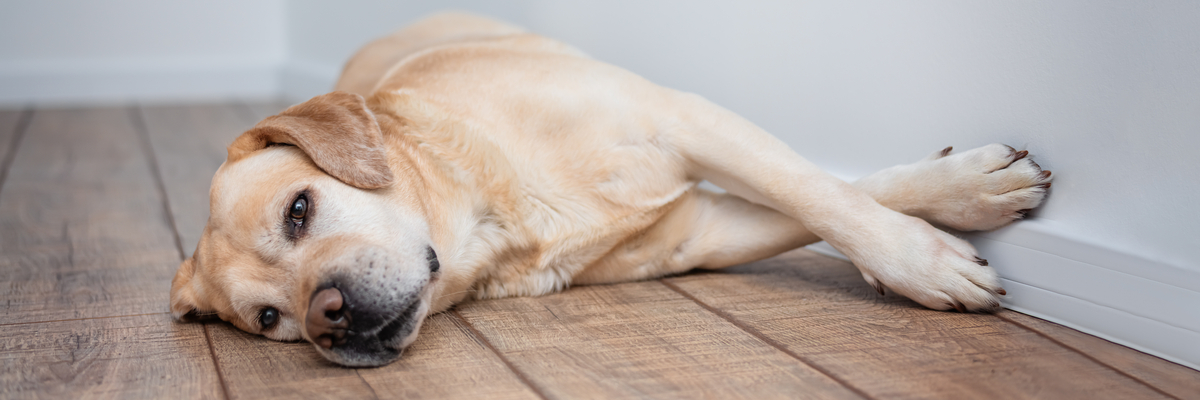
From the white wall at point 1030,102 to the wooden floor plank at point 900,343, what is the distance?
194mm

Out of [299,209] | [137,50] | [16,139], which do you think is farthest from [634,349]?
[137,50]

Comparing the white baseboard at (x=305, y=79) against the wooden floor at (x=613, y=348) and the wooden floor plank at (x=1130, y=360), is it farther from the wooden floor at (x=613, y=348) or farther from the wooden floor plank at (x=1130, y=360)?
the wooden floor plank at (x=1130, y=360)

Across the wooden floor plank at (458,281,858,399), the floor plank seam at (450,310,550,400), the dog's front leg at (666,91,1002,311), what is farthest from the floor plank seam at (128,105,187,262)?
the dog's front leg at (666,91,1002,311)

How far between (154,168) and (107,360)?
2676 mm

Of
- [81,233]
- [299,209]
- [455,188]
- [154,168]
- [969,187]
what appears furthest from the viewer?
[154,168]

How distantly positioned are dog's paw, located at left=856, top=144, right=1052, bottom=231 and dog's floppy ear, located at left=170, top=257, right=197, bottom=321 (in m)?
1.73

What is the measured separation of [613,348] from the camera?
6.18ft

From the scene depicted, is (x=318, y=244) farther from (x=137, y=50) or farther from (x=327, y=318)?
(x=137, y=50)

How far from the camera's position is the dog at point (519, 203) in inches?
75.3

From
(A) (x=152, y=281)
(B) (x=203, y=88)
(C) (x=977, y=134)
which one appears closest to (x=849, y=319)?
(C) (x=977, y=134)

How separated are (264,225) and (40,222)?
5.96 feet

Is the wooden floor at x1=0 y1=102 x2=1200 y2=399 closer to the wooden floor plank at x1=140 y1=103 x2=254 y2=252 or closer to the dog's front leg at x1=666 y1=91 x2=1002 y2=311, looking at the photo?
the dog's front leg at x1=666 y1=91 x2=1002 y2=311

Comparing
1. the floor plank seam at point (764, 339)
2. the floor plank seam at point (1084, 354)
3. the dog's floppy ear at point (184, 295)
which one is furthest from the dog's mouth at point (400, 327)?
the floor plank seam at point (1084, 354)

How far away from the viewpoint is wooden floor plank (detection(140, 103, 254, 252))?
11.0 ft
